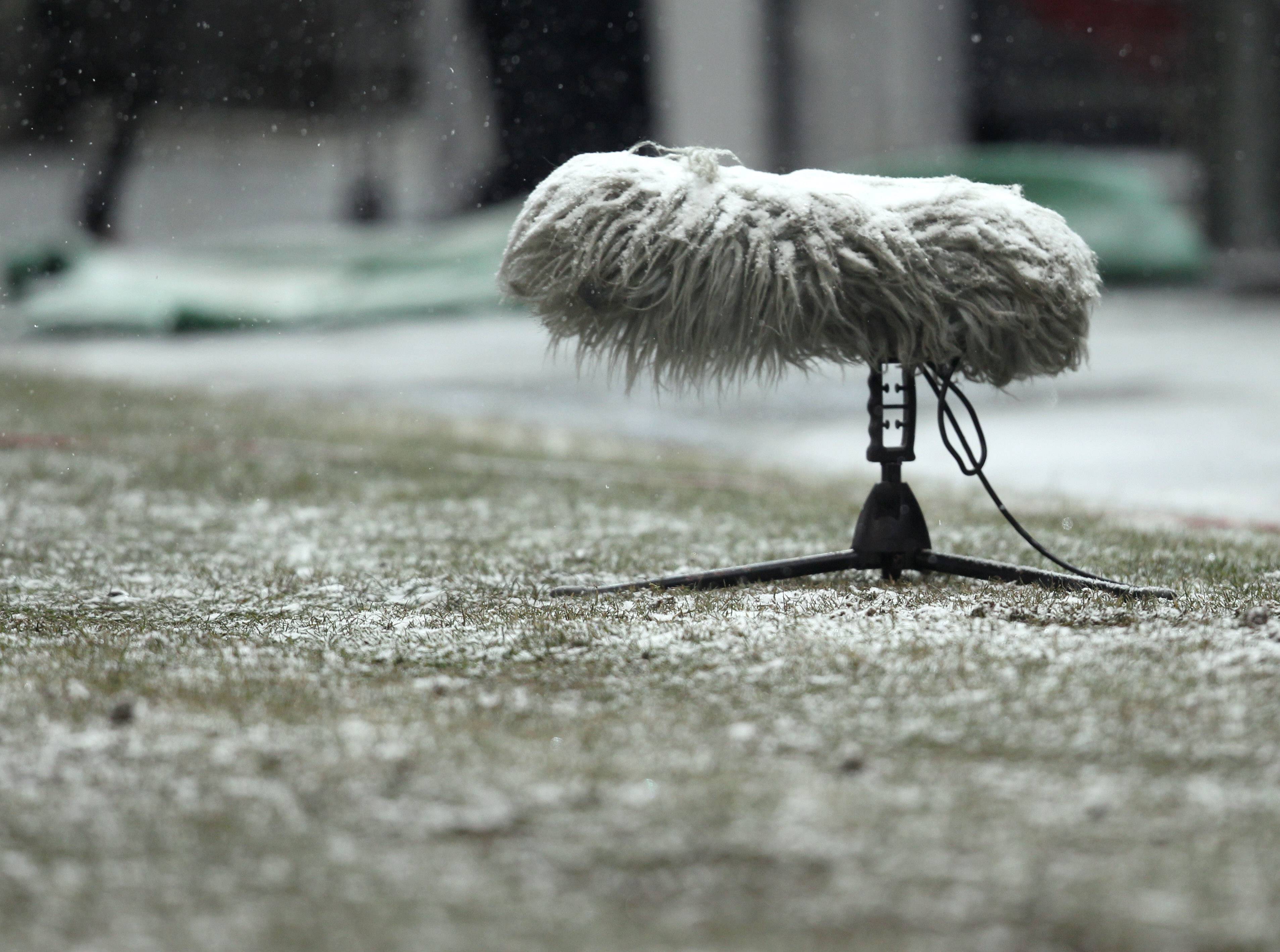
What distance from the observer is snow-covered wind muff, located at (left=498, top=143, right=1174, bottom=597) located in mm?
2344

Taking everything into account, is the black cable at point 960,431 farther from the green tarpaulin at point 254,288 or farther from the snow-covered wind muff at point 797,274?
the green tarpaulin at point 254,288

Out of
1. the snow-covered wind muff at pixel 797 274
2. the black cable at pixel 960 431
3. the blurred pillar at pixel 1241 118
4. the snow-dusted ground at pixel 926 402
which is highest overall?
the blurred pillar at pixel 1241 118

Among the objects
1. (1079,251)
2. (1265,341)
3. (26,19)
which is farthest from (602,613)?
(26,19)

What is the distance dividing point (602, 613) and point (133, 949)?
1204 mm

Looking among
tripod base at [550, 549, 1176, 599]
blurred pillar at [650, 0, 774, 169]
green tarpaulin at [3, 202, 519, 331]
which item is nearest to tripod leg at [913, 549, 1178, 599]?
tripod base at [550, 549, 1176, 599]

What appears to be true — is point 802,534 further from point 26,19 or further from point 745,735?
point 26,19

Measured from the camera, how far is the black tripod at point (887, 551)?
2539 mm

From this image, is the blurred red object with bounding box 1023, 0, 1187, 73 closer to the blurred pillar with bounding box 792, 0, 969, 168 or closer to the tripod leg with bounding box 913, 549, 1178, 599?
the blurred pillar with bounding box 792, 0, 969, 168

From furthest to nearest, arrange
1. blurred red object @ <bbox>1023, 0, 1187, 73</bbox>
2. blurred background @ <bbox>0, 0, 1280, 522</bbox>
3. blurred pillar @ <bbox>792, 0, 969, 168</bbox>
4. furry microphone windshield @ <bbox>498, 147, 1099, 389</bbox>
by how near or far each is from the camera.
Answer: blurred red object @ <bbox>1023, 0, 1187, 73</bbox>
blurred pillar @ <bbox>792, 0, 969, 168</bbox>
blurred background @ <bbox>0, 0, 1280, 522</bbox>
furry microphone windshield @ <bbox>498, 147, 1099, 389</bbox>

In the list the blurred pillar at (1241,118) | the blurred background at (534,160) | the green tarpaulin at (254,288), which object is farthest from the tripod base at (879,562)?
the blurred pillar at (1241,118)

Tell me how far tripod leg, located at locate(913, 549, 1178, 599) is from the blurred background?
9.01ft

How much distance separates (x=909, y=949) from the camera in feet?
3.96

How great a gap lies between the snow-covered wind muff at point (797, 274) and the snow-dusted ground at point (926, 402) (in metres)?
0.20

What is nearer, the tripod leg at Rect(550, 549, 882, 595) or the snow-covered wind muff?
the snow-covered wind muff
